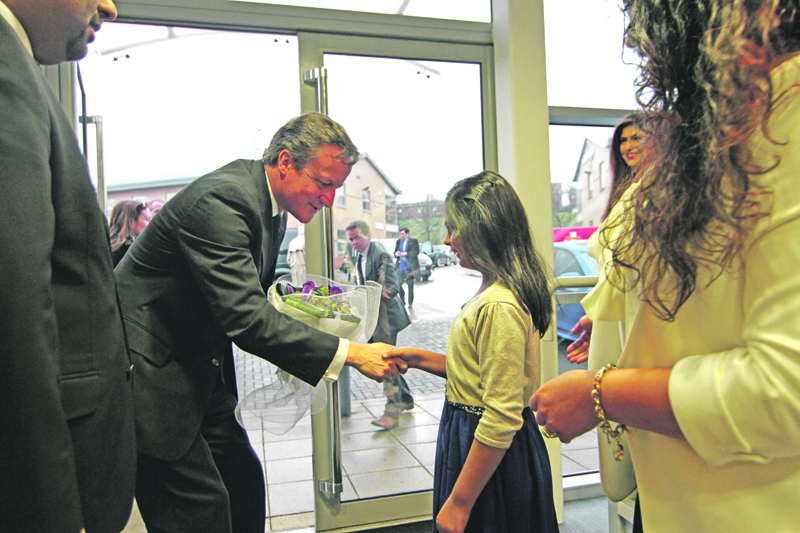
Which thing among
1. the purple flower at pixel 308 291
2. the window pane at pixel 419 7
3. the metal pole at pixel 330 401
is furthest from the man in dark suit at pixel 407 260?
the window pane at pixel 419 7

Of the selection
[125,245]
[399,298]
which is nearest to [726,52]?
[399,298]

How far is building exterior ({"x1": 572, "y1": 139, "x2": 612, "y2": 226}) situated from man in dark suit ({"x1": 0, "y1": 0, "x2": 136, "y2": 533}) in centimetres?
250

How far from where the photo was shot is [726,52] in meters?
→ 0.50

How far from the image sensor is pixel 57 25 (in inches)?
35.8

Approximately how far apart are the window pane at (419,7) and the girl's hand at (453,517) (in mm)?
2295

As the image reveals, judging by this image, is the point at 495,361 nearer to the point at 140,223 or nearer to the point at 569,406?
the point at 569,406

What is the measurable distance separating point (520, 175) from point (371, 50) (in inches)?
38.8

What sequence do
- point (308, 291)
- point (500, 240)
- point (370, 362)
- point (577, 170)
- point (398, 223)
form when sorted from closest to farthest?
1. point (500, 240)
2. point (370, 362)
3. point (308, 291)
4. point (398, 223)
5. point (577, 170)

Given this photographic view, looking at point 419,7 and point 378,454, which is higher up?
point 419,7

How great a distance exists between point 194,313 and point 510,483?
3.35 feet

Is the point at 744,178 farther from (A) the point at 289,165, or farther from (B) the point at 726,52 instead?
(A) the point at 289,165

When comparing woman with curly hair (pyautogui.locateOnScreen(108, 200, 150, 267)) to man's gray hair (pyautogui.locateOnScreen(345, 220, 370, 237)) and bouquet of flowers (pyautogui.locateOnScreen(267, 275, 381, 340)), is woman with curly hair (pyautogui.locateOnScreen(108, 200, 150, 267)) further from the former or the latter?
bouquet of flowers (pyautogui.locateOnScreen(267, 275, 381, 340))

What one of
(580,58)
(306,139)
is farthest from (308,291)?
(580,58)

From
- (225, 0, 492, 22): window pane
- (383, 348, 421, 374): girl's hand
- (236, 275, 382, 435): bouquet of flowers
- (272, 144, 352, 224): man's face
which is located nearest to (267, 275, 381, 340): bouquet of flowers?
(236, 275, 382, 435): bouquet of flowers
